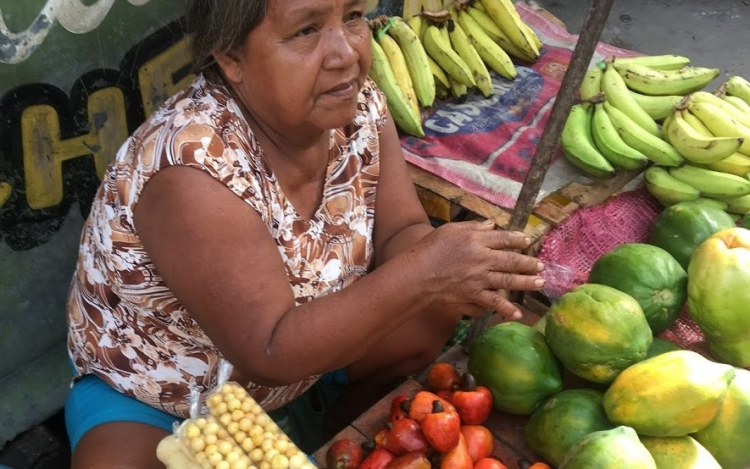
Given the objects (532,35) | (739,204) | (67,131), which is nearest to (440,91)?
(532,35)

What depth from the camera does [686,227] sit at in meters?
2.27

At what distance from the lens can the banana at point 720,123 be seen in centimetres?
270

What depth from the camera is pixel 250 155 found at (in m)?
1.59

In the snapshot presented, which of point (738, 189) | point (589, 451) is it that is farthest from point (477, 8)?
point (589, 451)

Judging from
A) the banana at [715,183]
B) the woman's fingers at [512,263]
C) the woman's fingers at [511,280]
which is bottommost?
the banana at [715,183]

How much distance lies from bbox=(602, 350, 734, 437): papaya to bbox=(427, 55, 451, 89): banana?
1986mm

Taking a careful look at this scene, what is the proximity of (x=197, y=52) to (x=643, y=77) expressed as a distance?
2.25 meters

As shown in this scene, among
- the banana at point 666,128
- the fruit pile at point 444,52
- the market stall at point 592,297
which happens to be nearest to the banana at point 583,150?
the market stall at point 592,297

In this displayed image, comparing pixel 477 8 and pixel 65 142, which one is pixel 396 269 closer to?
pixel 65 142

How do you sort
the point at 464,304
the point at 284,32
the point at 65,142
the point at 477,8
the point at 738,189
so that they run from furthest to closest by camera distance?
the point at 477,8 < the point at 738,189 < the point at 65,142 < the point at 464,304 < the point at 284,32

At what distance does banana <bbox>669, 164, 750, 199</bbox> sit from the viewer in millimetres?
2617

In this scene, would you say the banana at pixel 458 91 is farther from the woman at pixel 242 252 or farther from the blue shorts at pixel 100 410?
the blue shorts at pixel 100 410

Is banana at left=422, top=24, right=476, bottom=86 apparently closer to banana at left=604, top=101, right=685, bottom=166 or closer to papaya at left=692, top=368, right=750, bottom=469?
banana at left=604, top=101, right=685, bottom=166

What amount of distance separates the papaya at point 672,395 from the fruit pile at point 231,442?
28.2 inches
